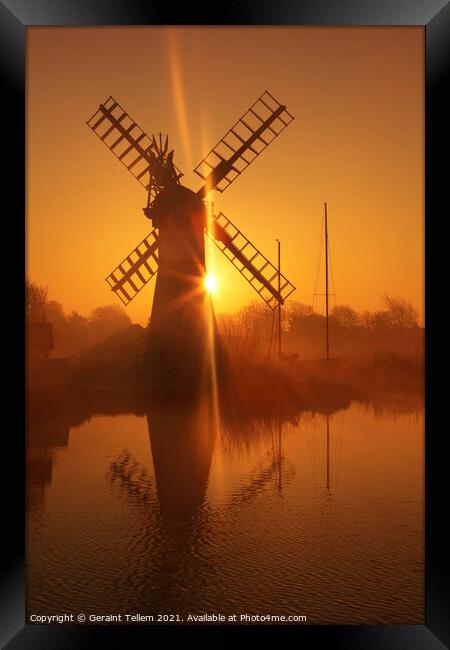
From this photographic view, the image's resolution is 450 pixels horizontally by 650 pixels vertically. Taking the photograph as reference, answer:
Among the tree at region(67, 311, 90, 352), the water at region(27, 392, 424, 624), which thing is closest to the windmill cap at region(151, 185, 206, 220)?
the tree at region(67, 311, 90, 352)

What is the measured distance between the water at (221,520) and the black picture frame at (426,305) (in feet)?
1.66

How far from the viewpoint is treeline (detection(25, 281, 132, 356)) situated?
31.4ft

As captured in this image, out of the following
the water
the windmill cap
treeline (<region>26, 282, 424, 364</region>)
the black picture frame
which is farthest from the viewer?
the windmill cap

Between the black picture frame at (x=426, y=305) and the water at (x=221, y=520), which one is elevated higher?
the black picture frame at (x=426, y=305)

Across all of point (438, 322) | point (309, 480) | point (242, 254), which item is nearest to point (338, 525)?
point (309, 480)

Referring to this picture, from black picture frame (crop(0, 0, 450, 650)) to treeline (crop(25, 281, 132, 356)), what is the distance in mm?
4160

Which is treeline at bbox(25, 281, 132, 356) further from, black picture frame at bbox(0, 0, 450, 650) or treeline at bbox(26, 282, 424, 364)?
black picture frame at bbox(0, 0, 450, 650)

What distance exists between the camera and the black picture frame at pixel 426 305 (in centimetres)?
459

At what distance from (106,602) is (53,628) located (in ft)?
6.53

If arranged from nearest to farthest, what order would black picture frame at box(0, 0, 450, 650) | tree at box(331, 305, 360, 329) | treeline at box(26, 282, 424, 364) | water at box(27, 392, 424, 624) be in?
black picture frame at box(0, 0, 450, 650) < water at box(27, 392, 424, 624) < tree at box(331, 305, 360, 329) < treeline at box(26, 282, 424, 364)

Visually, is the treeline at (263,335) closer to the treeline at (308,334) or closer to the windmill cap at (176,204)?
the treeline at (308,334)

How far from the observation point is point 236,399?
517 inches

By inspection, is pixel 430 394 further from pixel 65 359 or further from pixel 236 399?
pixel 236 399

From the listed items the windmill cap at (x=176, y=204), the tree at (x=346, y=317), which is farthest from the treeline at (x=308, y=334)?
the windmill cap at (x=176, y=204)
